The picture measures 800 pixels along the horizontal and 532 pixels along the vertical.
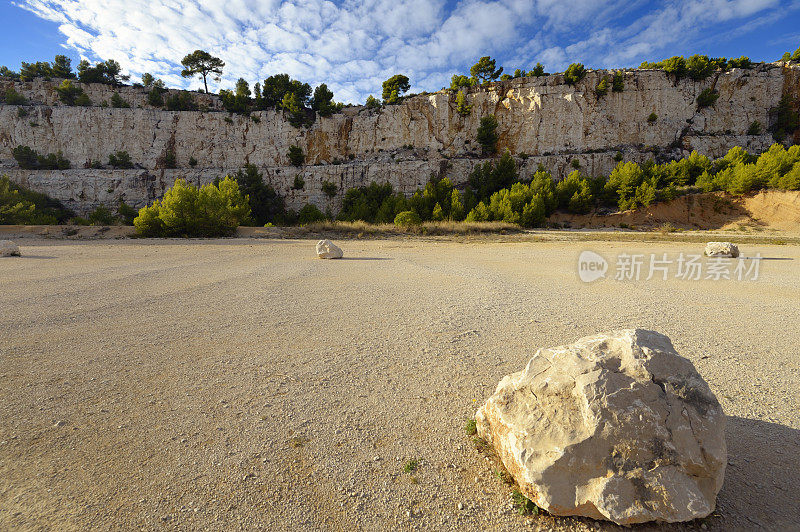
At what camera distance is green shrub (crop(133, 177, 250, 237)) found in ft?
73.0

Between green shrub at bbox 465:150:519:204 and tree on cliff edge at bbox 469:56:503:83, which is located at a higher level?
tree on cliff edge at bbox 469:56:503:83

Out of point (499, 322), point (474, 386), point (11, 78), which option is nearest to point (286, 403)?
point (474, 386)

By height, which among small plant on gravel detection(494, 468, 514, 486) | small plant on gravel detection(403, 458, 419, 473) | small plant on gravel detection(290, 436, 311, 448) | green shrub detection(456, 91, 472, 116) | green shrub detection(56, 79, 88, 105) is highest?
green shrub detection(56, 79, 88, 105)

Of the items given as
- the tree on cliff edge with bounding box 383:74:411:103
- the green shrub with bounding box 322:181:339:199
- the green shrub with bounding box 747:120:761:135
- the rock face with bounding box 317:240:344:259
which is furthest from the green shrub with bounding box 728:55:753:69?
the rock face with bounding box 317:240:344:259

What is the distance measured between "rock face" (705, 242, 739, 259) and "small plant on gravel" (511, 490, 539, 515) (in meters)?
15.5

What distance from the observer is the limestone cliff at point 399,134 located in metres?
41.1

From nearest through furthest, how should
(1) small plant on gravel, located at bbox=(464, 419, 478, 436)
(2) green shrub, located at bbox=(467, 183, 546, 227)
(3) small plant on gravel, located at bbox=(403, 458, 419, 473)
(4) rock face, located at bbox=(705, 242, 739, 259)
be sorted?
(3) small plant on gravel, located at bbox=(403, 458, 419, 473), (1) small plant on gravel, located at bbox=(464, 419, 478, 436), (4) rock face, located at bbox=(705, 242, 739, 259), (2) green shrub, located at bbox=(467, 183, 546, 227)

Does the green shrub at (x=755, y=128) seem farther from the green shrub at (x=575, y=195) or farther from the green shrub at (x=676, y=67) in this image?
the green shrub at (x=575, y=195)

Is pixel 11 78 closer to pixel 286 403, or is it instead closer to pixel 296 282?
pixel 296 282

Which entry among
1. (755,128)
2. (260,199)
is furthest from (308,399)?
(755,128)

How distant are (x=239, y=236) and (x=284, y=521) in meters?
25.4

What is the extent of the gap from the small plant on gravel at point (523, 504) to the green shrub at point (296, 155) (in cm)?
4722

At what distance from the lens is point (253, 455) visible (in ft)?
7.58

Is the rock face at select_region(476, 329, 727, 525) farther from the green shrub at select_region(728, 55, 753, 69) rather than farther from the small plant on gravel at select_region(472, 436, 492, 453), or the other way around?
the green shrub at select_region(728, 55, 753, 69)
